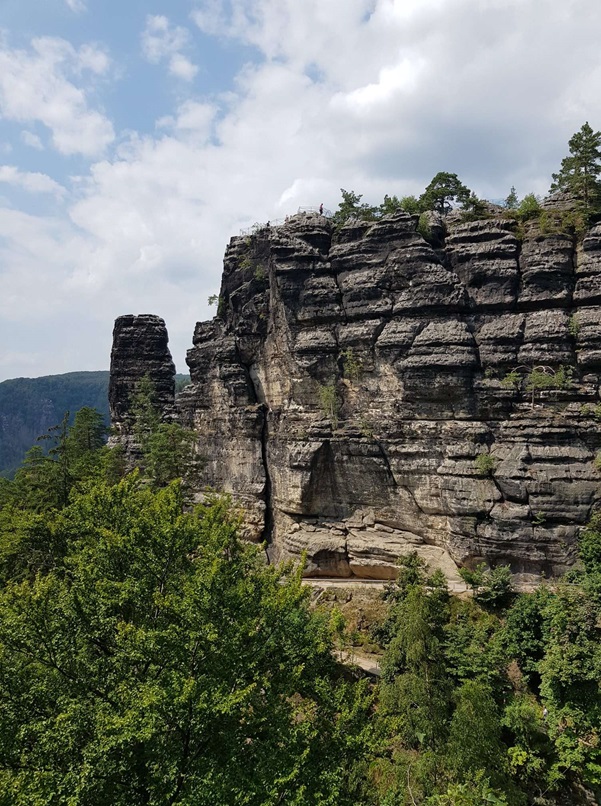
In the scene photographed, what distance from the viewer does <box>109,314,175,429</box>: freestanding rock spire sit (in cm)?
5038

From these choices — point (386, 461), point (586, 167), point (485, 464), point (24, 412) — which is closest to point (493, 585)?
point (485, 464)

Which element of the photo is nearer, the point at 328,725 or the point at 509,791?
the point at 328,725

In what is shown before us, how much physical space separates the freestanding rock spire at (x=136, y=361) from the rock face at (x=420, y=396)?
63.6ft

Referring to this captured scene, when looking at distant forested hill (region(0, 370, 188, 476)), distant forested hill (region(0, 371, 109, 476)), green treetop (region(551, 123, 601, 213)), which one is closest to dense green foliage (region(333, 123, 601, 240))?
green treetop (region(551, 123, 601, 213))

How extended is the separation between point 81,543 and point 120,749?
808 centimetres

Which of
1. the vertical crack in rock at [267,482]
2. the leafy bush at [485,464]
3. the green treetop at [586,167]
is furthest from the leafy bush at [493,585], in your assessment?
the green treetop at [586,167]

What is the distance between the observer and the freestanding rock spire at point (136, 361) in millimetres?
50375

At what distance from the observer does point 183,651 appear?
41.2ft

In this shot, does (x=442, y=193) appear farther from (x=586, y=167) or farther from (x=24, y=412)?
(x=24, y=412)

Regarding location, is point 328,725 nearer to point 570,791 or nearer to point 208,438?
point 570,791

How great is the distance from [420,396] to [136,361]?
33.9 meters

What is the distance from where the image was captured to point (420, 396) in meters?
29.2

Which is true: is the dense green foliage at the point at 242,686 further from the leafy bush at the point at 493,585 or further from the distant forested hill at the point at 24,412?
the distant forested hill at the point at 24,412

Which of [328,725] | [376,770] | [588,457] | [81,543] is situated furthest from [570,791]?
[81,543]
